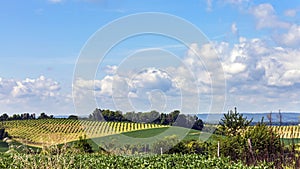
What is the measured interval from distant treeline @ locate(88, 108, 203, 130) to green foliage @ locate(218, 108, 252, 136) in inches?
33.8

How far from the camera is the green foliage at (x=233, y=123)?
14406 millimetres

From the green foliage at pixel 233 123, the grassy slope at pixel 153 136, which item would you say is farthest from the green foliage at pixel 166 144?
the green foliage at pixel 233 123

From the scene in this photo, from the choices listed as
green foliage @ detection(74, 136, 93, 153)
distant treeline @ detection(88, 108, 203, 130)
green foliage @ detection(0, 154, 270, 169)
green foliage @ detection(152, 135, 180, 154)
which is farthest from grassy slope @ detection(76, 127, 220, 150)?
green foliage @ detection(0, 154, 270, 169)

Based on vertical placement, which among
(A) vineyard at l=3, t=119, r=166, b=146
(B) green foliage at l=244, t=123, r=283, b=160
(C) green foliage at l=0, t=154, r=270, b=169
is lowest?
(C) green foliage at l=0, t=154, r=270, b=169

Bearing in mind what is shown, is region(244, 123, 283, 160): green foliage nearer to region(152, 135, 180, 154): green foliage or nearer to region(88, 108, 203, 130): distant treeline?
region(88, 108, 203, 130): distant treeline

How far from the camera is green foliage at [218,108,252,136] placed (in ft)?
47.3

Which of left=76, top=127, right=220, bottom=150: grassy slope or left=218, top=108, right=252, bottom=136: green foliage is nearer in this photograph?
left=218, top=108, right=252, bottom=136: green foliage

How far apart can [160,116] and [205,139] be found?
200 centimetres

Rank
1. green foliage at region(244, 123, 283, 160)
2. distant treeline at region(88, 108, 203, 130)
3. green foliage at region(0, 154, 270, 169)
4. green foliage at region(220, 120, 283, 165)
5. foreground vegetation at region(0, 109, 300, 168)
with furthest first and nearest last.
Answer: distant treeline at region(88, 108, 203, 130) < green foliage at region(244, 123, 283, 160) < green foliage at region(220, 120, 283, 165) < foreground vegetation at region(0, 109, 300, 168) < green foliage at region(0, 154, 270, 169)

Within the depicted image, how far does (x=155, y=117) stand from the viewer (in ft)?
49.3

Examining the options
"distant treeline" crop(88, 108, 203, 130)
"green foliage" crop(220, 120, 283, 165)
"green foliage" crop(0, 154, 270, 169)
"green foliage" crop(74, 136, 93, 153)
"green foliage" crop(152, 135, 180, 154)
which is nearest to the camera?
"green foliage" crop(0, 154, 270, 169)

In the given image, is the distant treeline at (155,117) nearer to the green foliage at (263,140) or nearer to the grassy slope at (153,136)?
the grassy slope at (153,136)

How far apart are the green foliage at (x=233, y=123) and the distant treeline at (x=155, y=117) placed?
86 cm

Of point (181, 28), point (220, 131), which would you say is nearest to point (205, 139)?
point (220, 131)
